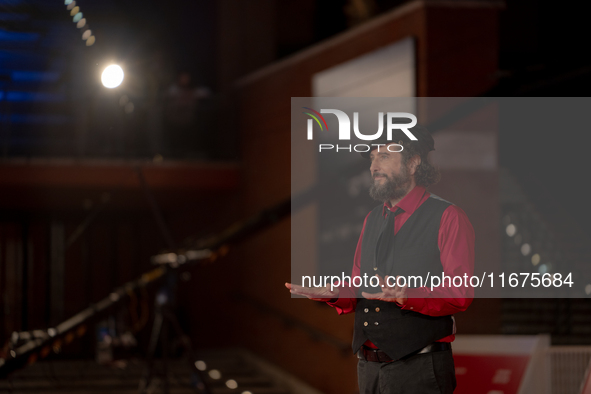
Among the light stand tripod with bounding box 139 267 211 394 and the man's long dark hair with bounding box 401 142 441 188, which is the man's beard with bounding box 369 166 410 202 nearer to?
the man's long dark hair with bounding box 401 142 441 188

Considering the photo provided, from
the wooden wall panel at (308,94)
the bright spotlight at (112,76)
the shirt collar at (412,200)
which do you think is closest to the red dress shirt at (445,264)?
the shirt collar at (412,200)

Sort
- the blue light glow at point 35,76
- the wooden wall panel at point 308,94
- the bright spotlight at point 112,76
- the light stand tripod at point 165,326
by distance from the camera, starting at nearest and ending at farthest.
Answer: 1. the bright spotlight at point 112,76
2. the light stand tripod at point 165,326
3. the blue light glow at point 35,76
4. the wooden wall panel at point 308,94

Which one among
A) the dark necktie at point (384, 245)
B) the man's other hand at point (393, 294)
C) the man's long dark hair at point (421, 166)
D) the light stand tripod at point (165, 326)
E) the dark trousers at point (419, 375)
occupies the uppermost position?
the man's long dark hair at point (421, 166)

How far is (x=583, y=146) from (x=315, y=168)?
287 cm

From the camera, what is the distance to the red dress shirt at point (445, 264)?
1.77 metres

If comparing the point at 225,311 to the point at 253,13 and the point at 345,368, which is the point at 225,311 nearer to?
the point at 345,368

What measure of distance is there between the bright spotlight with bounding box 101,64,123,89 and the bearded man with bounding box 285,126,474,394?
2.32 m

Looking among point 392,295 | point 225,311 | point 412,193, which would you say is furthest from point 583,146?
point 225,311

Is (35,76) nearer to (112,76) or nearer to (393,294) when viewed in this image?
(112,76)

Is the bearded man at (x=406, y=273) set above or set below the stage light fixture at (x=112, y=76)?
below

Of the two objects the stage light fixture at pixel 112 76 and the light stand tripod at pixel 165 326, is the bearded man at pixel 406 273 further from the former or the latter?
the light stand tripod at pixel 165 326

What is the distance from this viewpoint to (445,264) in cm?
187

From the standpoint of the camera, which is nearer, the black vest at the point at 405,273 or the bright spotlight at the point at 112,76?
the black vest at the point at 405,273

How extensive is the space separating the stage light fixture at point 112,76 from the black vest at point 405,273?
2453mm
